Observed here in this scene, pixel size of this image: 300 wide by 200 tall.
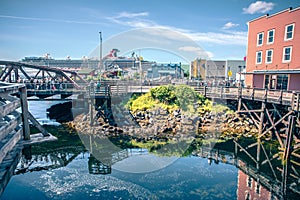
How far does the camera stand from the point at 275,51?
2070 cm

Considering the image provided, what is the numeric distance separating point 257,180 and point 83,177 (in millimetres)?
8614

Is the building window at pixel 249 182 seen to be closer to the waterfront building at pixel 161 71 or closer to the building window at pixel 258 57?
the building window at pixel 258 57

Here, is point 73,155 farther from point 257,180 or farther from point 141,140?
point 257,180

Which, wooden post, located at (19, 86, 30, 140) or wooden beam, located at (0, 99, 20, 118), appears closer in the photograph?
wooden beam, located at (0, 99, 20, 118)

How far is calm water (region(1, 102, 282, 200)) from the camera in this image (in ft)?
29.7

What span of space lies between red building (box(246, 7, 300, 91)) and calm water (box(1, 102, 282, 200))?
1226 centimetres

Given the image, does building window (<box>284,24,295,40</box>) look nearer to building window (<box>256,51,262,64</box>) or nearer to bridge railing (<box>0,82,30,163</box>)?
building window (<box>256,51,262,64</box>)

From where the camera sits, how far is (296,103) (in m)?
12.4

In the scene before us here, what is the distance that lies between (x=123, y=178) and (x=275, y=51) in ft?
62.7

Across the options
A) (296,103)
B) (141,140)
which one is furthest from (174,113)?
(296,103)

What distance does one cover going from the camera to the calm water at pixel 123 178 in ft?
29.7

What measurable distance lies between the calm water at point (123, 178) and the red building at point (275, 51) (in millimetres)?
12264

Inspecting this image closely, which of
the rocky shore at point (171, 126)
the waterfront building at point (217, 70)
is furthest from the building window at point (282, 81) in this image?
the waterfront building at point (217, 70)

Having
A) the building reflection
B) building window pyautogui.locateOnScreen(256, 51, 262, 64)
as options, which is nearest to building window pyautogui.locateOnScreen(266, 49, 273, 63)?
building window pyautogui.locateOnScreen(256, 51, 262, 64)
